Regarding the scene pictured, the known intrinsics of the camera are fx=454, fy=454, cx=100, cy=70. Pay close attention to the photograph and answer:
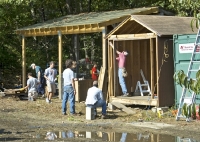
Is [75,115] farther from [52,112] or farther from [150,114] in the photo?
[150,114]

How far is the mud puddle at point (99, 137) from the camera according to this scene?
1044 cm

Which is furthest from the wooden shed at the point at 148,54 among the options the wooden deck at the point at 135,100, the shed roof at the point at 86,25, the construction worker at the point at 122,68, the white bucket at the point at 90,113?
the white bucket at the point at 90,113

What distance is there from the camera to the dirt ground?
453 inches

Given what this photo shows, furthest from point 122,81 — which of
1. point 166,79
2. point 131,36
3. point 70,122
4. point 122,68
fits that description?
point 70,122

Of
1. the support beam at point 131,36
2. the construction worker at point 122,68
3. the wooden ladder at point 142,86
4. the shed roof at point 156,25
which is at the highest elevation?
the shed roof at point 156,25

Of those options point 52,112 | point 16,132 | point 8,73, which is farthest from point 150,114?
point 8,73

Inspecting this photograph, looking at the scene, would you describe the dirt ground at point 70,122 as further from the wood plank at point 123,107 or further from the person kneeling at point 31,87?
the person kneeling at point 31,87

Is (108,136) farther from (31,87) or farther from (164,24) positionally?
(31,87)

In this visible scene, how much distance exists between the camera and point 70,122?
43.0 ft

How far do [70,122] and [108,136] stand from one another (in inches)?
94.0

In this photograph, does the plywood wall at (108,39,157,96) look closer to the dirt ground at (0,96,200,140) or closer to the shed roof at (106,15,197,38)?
the shed roof at (106,15,197,38)

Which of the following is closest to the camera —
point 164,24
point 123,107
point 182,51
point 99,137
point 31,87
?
point 99,137

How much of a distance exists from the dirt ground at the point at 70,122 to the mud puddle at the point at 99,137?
280 mm

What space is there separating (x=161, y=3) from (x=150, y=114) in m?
16.5
